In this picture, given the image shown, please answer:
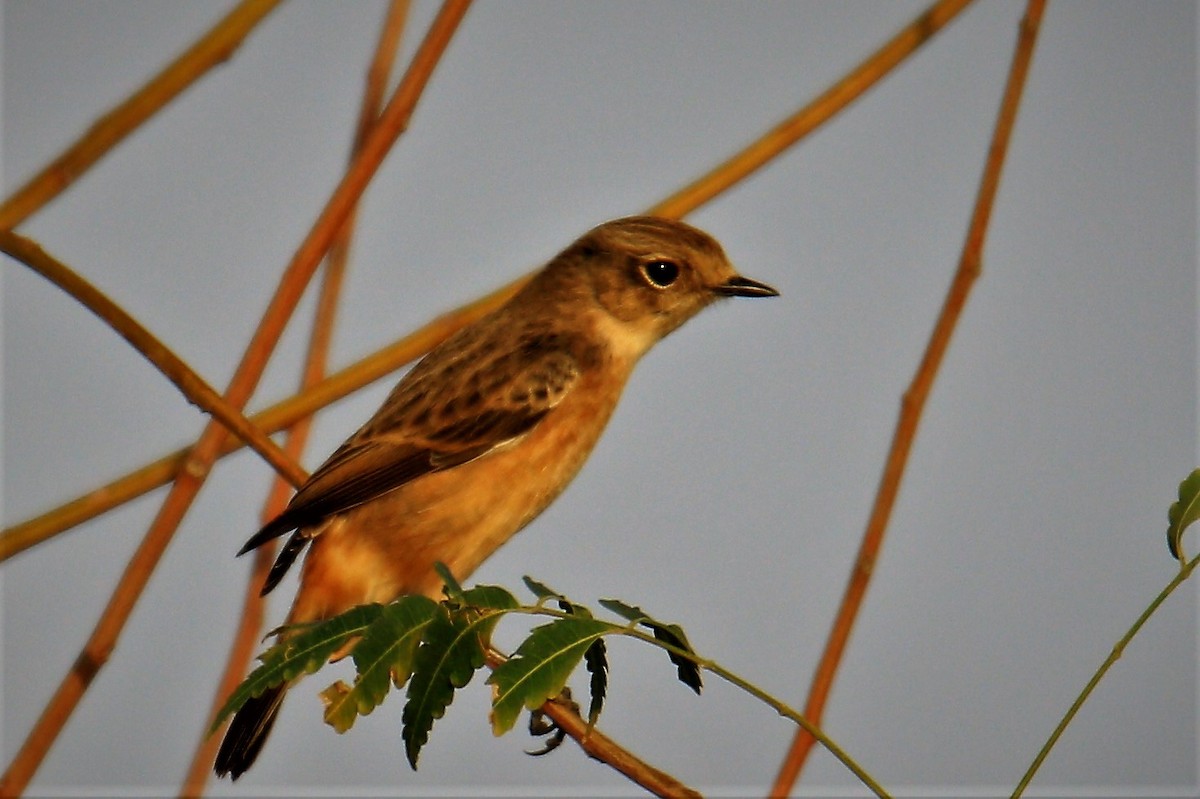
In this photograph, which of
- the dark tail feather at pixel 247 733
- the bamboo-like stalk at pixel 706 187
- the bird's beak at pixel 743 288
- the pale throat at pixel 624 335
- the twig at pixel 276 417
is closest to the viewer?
the twig at pixel 276 417

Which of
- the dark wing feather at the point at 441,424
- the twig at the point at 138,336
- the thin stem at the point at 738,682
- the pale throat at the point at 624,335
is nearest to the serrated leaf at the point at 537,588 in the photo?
the thin stem at the point at 738,682

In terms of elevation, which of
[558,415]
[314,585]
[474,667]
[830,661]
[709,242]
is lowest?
[830,661]

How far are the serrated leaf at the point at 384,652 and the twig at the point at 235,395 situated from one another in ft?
2.38

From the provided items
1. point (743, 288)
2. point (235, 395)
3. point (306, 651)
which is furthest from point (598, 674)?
point (743, 288)

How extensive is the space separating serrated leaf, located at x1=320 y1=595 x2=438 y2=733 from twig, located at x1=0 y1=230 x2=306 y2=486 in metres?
0.75

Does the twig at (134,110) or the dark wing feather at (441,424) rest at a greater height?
the twig at (134,110)

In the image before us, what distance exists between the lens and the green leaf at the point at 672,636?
2234 mm

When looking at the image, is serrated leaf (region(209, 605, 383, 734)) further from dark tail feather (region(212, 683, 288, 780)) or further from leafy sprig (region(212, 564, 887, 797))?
dark tail feather (region(212, 683, 288, 780))

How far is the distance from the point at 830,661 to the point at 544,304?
6.73 ft

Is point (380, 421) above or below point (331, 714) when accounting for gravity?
above

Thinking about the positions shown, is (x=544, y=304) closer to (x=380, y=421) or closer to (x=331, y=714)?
(x=380, y=421)

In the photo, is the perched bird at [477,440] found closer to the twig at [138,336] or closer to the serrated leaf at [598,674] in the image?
the twig at [138,336]

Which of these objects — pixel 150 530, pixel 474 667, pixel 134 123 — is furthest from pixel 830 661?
pixel 134 123

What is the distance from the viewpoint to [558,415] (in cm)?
415
